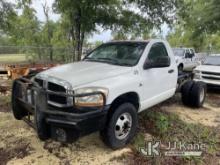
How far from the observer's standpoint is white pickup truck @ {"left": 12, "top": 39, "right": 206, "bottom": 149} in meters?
3.32

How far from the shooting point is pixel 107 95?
3.49 meters

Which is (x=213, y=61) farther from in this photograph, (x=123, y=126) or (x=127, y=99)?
(x=123, y=126)

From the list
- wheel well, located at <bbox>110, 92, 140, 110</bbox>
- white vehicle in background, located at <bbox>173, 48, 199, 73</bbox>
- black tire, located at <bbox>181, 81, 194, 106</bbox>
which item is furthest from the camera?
white vehicle in background, located at <bbox>173, 48, 199, 73</bbox>

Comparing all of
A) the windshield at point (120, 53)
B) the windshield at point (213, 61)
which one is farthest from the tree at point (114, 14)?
the windshield at point (120, 53)

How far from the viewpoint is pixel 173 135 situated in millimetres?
4551

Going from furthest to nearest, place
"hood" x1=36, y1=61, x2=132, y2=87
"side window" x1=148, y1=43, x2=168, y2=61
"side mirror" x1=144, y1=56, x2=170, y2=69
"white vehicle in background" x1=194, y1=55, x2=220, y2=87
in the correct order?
"white vehicle in background" x1=194, y1=55, x2=220, y2=87 → "side window" x1=148, y1=43, x2=168, y2=61 → "side mirror" x1=144, y1=56, x2=170, y2=69 → "hood" x1=36, y1=61, x2=132, y2=87

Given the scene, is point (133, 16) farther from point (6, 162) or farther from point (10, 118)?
point (6, 162)

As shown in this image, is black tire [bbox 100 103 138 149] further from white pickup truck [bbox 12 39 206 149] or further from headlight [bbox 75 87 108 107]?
headlight [bbox 75 87 108 107]

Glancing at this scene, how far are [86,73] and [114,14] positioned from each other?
6405mm

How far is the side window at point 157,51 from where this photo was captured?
15.3ft

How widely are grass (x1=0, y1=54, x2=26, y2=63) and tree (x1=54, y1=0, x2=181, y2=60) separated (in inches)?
145

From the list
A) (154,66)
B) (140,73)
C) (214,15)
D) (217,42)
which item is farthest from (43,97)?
(217,42)

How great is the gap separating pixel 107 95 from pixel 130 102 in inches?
28.9

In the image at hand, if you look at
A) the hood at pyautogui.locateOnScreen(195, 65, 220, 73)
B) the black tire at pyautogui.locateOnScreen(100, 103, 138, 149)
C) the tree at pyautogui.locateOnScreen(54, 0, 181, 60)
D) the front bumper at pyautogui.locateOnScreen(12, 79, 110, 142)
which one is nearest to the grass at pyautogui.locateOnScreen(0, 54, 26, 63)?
the tree at pyautogui.locateOnScreen(54, 0, 181, 60)
